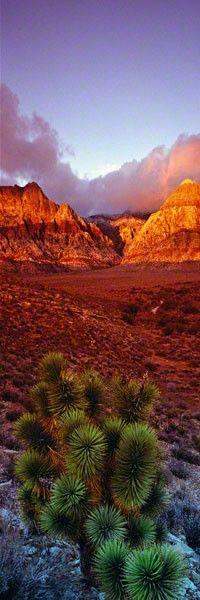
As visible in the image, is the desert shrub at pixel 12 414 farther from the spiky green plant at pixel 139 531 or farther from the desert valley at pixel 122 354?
the spiky green plant at pixel 139 531

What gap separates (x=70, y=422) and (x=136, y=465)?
865 mm

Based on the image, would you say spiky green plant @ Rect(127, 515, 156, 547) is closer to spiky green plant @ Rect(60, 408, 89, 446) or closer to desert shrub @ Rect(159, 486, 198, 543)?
spiky green plant @ Rect(60, 408, 89, 446)

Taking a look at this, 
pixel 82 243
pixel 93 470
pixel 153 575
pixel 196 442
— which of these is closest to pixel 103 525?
pixel 93 470

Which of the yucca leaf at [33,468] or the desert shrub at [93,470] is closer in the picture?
Answer: the desert shrub at [93,470]

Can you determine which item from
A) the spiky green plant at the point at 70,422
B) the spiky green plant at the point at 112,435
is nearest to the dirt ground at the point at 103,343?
the spiky green plant at the point at 70,422

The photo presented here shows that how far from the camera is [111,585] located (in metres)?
4.13

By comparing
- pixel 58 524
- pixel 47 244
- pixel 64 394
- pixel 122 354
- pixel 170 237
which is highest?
pixel 170 237

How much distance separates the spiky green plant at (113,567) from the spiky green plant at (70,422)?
1.21 m

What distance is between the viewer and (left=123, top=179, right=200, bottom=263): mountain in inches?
6299

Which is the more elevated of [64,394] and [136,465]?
[64,394]

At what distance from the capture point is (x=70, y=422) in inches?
194

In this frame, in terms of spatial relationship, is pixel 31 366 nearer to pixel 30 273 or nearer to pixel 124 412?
pixel 124 412

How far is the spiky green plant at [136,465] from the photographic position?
4543 mm

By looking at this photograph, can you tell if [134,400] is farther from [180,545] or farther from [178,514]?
[178,514]
